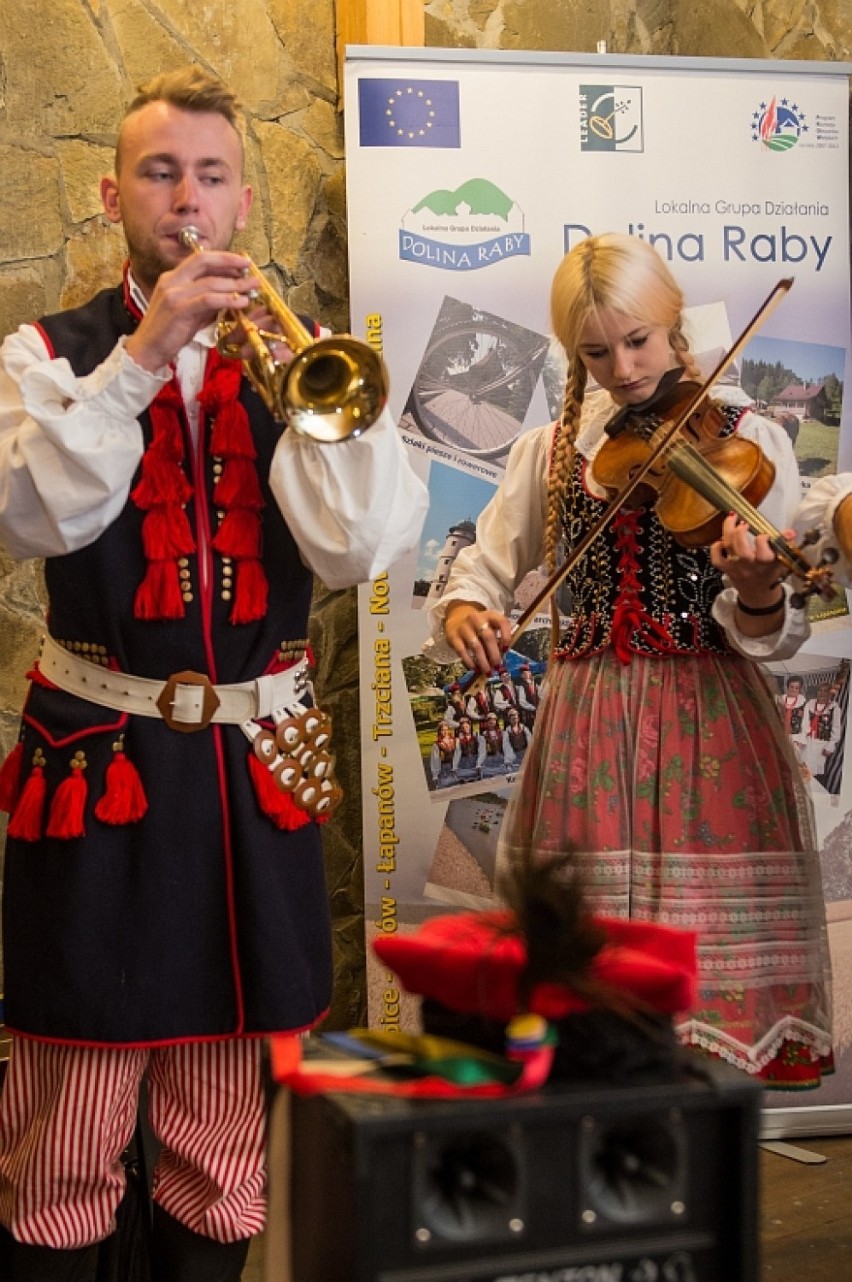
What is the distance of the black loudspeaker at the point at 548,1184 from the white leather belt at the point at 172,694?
2.60 feet

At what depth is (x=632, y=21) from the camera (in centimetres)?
401

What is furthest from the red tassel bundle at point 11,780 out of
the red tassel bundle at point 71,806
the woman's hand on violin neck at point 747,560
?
the woman's hand on violin neck at point 747,560

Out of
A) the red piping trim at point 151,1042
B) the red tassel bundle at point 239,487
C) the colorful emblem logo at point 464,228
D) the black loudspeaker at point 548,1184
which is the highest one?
the colorful emblem logo at point 464,228

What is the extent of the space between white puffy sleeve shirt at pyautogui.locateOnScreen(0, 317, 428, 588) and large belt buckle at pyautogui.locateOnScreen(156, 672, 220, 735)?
0.66 feet

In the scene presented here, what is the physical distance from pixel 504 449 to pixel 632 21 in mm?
1471

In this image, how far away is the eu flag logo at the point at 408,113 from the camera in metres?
3.08

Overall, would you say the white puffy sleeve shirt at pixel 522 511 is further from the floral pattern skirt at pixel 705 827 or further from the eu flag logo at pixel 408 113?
the eu flag logo at pixel 408 113

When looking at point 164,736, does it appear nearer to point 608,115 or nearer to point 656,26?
point 608,115

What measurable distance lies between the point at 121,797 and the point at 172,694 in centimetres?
14

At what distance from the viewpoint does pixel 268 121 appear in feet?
11.6

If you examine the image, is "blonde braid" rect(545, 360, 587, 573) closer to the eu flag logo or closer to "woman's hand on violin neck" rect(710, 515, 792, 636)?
"woman's hand on violin neck" rect(710, 515, 792, 636)

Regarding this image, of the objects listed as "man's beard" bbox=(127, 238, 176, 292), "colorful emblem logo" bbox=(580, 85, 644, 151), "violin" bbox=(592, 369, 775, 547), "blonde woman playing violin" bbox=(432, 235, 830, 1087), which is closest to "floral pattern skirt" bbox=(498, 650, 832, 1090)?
"blonde woman playing violin" bbox=(432, 235, 830, 1087)

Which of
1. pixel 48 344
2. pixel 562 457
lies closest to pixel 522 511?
pixel 562 457

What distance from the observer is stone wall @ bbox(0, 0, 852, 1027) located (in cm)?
329
